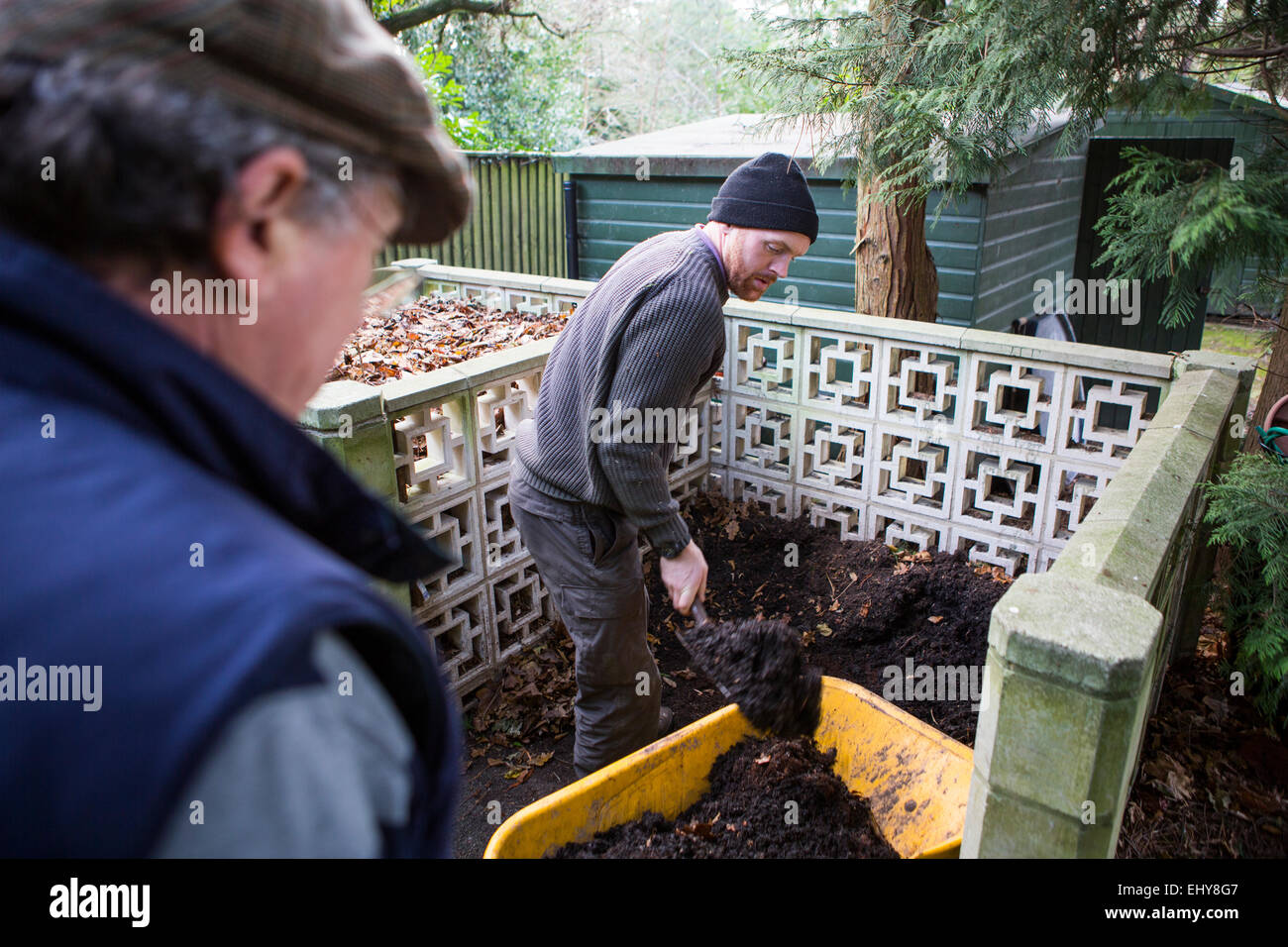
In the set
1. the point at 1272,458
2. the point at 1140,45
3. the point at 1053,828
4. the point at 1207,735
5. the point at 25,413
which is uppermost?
the point at 1140,45

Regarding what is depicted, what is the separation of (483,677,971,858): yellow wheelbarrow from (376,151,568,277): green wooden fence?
8.24m

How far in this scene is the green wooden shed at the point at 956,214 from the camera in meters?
6.95

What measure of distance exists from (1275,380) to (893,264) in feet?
7.35

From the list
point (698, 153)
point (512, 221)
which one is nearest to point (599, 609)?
point (698, 153)

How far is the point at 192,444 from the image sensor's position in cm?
74

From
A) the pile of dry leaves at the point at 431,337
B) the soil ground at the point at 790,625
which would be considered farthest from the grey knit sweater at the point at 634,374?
the pile of dry leaves at the point at 431,337

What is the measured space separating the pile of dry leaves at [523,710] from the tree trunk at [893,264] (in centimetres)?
299

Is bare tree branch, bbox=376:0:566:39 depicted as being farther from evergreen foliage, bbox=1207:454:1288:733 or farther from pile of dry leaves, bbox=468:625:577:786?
evergreen foliage, bbox=1207:454:1288:733

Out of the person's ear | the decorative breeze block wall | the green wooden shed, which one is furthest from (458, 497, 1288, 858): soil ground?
the person's ear

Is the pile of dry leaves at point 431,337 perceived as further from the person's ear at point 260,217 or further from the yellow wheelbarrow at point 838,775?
the person's ear at point 260,217

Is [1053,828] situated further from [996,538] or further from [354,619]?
[996,538]
